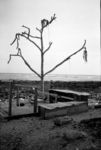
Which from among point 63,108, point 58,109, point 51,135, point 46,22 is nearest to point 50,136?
point 51,135

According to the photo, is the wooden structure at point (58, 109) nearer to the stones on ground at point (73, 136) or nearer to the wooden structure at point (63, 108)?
the wooden structure at point (63, 108)

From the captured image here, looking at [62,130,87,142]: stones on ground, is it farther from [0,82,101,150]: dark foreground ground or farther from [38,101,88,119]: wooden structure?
[38,101,88,119]: wooden structure

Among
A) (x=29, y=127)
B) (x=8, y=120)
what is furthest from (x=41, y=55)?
(x=29, y=127)

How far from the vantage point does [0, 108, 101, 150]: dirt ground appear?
458 cm

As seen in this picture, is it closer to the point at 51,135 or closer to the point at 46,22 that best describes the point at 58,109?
the point at 51,135

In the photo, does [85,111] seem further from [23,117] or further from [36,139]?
[36,139]

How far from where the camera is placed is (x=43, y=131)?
5805 mm

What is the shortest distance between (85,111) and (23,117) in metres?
3.19

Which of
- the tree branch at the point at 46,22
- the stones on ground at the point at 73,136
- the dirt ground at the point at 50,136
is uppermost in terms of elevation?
the tree branch at the point at 46,22

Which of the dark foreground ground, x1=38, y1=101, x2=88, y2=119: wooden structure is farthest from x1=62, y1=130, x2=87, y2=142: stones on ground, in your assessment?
x1=38, y1=101, x2=88, y2=119: wooden structure

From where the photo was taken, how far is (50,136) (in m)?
5.25

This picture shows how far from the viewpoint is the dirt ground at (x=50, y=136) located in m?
4.58

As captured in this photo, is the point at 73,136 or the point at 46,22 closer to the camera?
the point at 73,136

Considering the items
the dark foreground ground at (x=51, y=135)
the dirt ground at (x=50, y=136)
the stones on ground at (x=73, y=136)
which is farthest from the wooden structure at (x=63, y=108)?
the stones on ground at (x=73, y=136)
